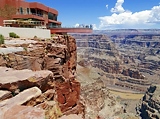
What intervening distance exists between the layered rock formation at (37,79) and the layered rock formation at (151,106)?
62301mm

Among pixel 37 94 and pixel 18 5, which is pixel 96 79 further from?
pixel 37 94

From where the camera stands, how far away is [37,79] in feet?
41.1

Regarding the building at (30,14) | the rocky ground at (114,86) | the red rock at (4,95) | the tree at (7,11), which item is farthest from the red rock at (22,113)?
the rocky ground at (114,86)

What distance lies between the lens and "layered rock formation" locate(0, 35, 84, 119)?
36.6 ft

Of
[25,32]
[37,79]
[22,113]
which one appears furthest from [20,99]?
[25,32]

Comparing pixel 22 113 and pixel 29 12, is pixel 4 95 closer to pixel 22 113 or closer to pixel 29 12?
pixel 22 113

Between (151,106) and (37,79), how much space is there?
8187cm

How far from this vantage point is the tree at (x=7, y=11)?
1403 inches

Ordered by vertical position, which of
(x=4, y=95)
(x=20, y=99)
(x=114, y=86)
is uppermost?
(x=4, y=95)

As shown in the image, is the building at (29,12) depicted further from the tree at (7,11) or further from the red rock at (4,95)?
the red rock at (4,95)

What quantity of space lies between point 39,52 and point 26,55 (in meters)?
1.84

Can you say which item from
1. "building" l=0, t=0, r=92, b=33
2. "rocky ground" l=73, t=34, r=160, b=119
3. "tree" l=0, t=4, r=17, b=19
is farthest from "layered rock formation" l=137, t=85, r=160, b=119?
"tree" l=0, t=4, r=17, b=19

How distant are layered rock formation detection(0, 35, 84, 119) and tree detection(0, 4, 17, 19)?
1211 cm

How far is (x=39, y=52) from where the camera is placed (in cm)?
1892
